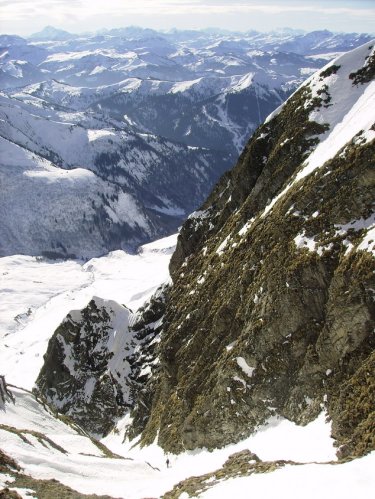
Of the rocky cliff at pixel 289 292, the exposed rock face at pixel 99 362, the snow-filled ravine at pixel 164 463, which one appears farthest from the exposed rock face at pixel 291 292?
the exposed rock face at pixel 99 362

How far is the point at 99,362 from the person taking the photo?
285 feet

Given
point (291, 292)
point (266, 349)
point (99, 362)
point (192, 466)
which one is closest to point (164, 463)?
point (192, 466)

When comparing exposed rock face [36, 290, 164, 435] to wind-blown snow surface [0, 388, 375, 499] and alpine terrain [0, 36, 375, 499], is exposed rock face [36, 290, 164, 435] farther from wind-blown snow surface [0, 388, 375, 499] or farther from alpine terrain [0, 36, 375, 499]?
wind-blown snow surface [0, 388, 375, 499]

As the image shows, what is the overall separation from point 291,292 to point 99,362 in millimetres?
55733

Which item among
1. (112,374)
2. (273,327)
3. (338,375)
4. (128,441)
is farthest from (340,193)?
(112,374)

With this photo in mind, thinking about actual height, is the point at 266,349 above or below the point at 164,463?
above

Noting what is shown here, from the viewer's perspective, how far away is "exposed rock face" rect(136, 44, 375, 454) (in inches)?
1320

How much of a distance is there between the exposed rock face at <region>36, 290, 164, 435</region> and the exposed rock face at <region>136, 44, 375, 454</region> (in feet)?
48.8

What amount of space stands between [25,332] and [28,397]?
122m

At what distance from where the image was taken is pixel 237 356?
4281 centimetres

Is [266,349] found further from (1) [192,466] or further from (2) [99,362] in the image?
(2) [99,362]

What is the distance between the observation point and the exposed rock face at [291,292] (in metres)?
33.5

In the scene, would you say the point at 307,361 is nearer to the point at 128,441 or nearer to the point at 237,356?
the point at 237,356

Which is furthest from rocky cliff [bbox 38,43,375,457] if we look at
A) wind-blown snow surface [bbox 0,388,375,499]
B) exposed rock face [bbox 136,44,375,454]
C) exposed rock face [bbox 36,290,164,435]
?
exposed rock face [bbox 36,290,164,435]
